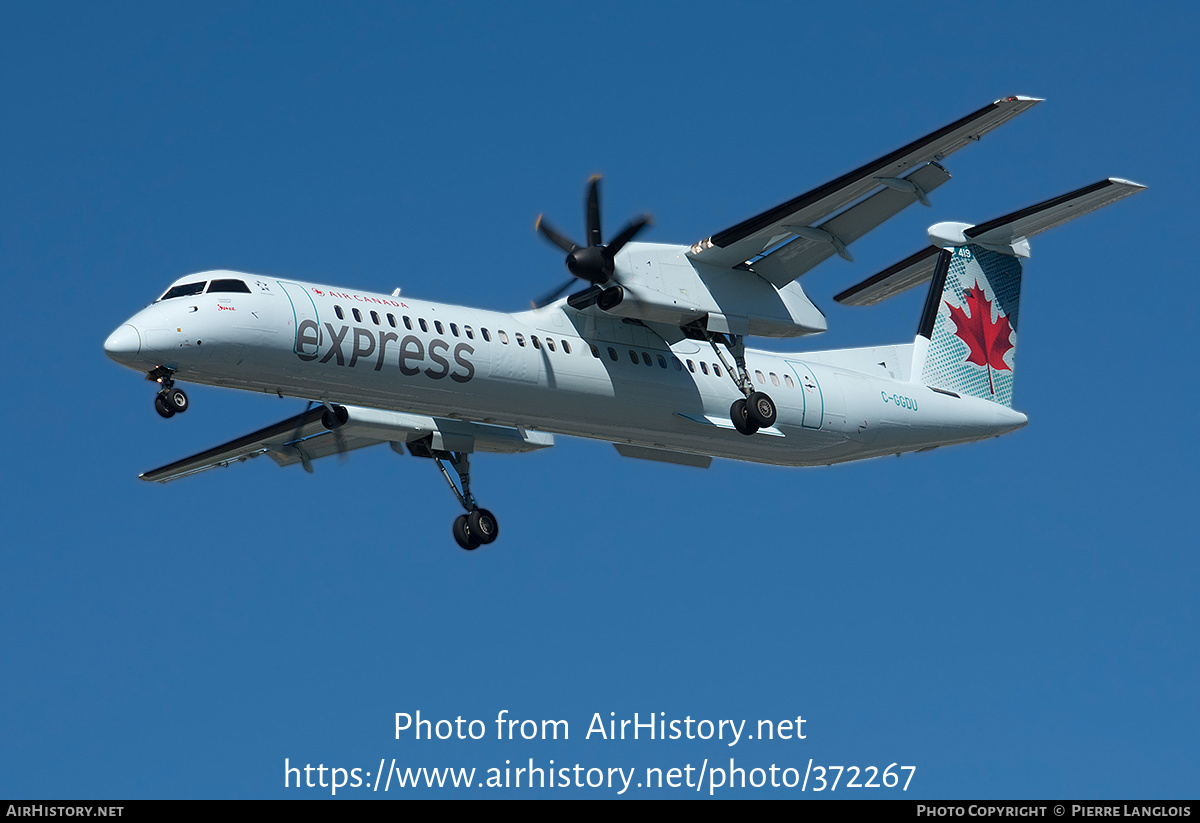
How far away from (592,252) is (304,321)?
3.92m

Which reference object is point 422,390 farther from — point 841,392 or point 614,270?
point 841,392

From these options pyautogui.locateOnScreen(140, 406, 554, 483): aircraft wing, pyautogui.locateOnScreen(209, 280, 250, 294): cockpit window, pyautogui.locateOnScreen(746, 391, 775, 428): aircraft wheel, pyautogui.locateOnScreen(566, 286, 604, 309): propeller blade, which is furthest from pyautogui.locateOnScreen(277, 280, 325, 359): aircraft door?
pyautogui.locateOnScreen(746, 391, 775, 428): aircraft wheel

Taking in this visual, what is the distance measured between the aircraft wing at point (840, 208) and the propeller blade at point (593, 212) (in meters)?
1.39

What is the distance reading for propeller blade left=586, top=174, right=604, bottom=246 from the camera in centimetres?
1955

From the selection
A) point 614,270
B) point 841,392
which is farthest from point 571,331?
point 841,392

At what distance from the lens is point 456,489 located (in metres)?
21.1

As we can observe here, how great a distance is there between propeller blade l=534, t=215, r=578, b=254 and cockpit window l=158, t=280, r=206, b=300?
16.3 ft

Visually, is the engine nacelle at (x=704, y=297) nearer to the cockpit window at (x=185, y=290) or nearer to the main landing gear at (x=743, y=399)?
the main landing gear at (x=743, y=399)

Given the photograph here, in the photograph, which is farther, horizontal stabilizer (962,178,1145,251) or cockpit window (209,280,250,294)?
horizontal stabilizer (962,178,1145,251)

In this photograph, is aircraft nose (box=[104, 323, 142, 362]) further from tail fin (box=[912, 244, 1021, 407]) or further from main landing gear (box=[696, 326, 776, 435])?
tail fin (box=[912, 244, 1021, 407])

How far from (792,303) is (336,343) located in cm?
653

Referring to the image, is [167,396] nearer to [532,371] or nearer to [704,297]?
[532,371]

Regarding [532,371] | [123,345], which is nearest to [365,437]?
[532,371]
